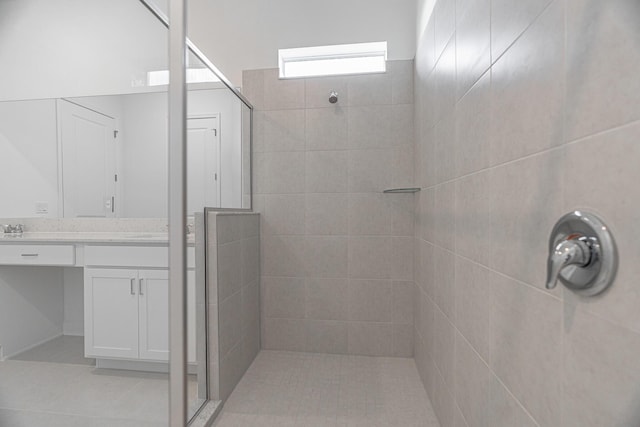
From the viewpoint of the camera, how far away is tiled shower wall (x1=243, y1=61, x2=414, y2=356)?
6.84 feet

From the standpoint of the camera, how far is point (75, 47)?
204cm

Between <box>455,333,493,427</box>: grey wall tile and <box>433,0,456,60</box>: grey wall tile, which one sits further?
<box>433,0,456,60</box>: grey wall tile

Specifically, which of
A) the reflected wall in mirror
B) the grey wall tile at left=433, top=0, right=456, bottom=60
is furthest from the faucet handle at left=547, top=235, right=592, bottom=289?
the reflected wall in mirror

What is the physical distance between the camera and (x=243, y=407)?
1.53 metres

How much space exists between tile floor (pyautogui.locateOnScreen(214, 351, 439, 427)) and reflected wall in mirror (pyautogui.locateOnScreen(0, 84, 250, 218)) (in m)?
1.07

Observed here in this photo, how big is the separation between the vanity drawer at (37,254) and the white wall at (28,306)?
68 mm

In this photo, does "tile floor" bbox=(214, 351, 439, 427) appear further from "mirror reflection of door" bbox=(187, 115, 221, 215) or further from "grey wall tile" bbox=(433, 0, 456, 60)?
"grey wall tile" bbox=(433, 0, 456, 60)

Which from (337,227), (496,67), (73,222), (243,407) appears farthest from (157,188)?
(496,67)

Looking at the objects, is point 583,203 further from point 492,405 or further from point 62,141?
point 62,141

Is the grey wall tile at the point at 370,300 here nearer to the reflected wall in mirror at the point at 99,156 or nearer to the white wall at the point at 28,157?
the reflected wall in mirror at the point at 99,156

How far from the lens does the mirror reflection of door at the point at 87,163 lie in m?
2.14

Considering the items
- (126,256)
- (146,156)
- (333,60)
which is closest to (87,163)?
(146,156)

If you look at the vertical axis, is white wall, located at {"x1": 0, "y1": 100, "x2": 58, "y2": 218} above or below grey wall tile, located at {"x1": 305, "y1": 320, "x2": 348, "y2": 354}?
above

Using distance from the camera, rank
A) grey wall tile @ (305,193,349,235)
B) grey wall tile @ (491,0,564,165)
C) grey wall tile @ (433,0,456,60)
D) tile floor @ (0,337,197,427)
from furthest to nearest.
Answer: grey wall tile @ (305,193,349,235), tile floor @ (0,337,197,427), grey wall tile @ (433,0,456,60), grey wall tile @ (491,0,564,165)
